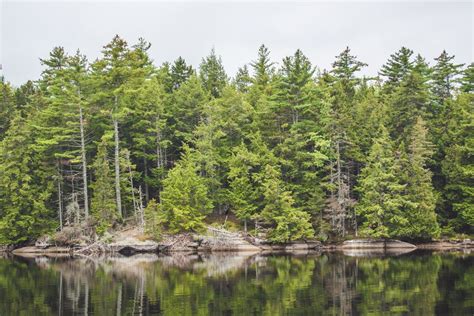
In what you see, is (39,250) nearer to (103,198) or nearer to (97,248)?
(97,248)

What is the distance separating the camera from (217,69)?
3031 inches

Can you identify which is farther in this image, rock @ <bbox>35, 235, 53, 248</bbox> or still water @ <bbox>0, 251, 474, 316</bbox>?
rock @ <bbox>35, 235, 53, 248</bbox>

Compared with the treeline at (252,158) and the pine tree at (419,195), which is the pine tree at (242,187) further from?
the pine tree at (419,195)

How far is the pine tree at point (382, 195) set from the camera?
156 feet

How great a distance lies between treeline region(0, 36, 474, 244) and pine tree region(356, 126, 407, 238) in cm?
13

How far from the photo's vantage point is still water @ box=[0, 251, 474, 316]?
20766mm

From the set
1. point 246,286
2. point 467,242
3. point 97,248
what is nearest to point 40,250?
point 97,248

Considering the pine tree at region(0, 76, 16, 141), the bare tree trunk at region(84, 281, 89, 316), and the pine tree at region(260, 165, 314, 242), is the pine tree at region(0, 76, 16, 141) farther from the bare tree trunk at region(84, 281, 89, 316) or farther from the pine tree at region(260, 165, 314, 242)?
the bare tree trunk at region(84, 281, 89, 316)

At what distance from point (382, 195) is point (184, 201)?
19.2 m

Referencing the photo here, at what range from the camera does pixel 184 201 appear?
4909 cm

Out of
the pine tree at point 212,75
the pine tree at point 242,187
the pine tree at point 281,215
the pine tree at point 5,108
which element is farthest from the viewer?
the pine tree at point 212,75

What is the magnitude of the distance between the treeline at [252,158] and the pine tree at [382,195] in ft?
0.44

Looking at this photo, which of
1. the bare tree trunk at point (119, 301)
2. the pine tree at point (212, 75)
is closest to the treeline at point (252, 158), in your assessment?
the pine tree at point (212, 75)

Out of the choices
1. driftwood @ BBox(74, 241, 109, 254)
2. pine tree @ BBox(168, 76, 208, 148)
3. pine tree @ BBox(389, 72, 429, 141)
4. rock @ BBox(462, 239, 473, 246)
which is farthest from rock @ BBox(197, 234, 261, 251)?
rock @ BBox(462, 239, 473, 246)
